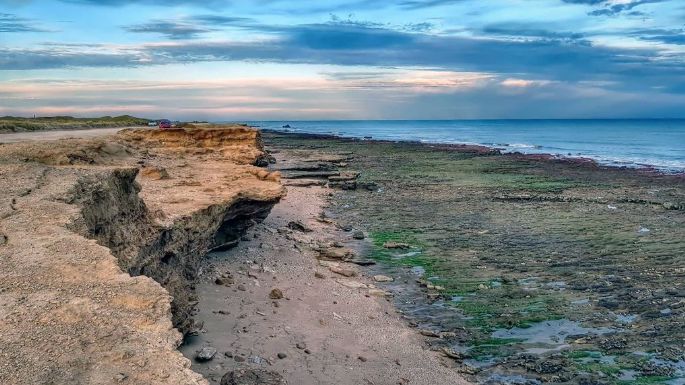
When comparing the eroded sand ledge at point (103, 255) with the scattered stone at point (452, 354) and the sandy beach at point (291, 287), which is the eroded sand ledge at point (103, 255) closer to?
the sandy beach at point (291, 287)

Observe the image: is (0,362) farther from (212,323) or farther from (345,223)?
(345,223)

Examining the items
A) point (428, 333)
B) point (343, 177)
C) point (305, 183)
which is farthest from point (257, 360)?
point (343, 177)

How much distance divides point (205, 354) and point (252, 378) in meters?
1.16

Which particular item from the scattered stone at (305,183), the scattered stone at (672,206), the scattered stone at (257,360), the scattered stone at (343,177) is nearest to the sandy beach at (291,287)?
the scattered stone at (257,360)

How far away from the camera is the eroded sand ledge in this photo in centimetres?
432

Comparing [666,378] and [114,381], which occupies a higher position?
[114,381]

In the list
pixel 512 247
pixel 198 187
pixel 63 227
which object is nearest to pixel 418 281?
pixel 512 247

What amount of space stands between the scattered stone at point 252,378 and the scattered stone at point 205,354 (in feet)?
2.67

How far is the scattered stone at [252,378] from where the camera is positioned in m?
7.84

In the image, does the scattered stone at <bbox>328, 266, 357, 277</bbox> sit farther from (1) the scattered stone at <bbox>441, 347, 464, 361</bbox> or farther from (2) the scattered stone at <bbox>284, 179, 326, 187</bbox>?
(2) the scattered stone at <bbox>284, 179, 326, 187</bbox>

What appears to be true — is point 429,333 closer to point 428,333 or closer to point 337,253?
point 428,333

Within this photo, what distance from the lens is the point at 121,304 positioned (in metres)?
5.16

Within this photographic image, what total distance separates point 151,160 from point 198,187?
6767mm

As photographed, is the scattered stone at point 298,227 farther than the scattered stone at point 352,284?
Yes
